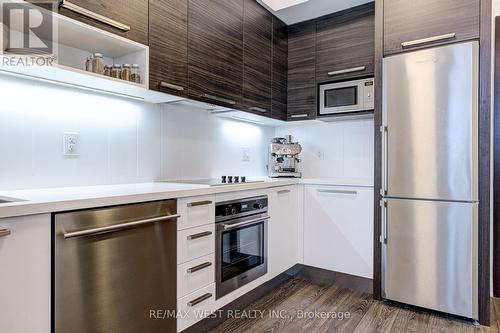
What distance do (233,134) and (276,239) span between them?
3.40 ft

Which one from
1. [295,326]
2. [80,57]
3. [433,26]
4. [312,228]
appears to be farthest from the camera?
[312,228]

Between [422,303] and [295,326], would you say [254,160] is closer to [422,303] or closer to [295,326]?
[295,326]

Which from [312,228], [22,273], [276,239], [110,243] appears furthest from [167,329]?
[312,228]

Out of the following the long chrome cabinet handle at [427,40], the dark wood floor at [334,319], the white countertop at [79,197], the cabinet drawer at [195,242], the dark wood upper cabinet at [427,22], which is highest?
the dark wood upper cabinet at [427,22]

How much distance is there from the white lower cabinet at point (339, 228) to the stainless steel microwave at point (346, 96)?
2.31 feet

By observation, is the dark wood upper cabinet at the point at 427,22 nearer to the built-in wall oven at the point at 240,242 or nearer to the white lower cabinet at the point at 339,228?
the white lower cabinet at the point at 339,228

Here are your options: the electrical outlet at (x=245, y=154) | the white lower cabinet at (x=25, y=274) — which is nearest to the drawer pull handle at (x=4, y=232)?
the white lower cabinet at (x=25, y=274)

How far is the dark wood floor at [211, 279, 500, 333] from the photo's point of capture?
1.90 m

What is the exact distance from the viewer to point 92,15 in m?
1.44

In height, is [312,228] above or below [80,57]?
below

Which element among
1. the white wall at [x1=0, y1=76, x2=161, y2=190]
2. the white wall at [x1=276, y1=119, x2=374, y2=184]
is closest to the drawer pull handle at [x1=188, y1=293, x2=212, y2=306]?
the white wall at [x1=0, y1=76, x2=161, y2=190]

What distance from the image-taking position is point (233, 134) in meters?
2.86

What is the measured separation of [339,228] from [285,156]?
0.88m

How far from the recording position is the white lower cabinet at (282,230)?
238 cm
